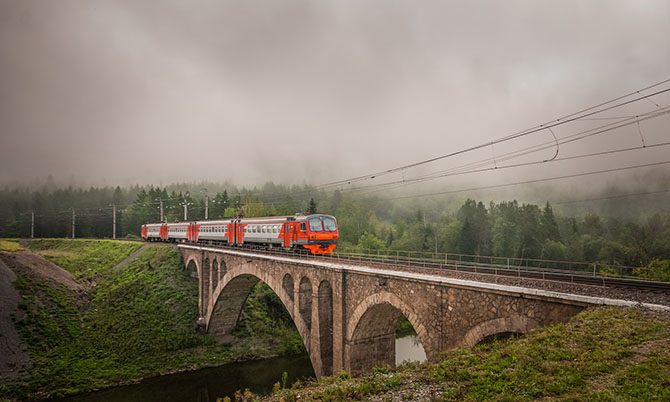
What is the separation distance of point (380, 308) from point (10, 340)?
1117 inches

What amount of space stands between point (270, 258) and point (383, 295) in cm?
1160

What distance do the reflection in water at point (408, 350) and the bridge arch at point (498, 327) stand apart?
73.3 feet

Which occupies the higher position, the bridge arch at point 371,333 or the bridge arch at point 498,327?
the bridge arch at point 498,327

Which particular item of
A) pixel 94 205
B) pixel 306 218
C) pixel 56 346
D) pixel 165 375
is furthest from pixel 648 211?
pixel 94 205

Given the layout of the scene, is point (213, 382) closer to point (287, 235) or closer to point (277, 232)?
point (277, 232)

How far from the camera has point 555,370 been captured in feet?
25.0

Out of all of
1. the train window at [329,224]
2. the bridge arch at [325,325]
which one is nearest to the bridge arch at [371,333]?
the bridge arch at [325,325]

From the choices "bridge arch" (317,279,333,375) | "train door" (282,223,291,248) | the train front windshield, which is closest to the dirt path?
"train door" (282,223,291,248)

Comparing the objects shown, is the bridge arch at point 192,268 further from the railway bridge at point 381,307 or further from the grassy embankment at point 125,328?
the railway bridge at point 381,307

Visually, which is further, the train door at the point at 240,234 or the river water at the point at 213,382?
the train door at the point at 240,234

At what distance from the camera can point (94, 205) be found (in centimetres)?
14562

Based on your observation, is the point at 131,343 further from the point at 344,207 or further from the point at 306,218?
the point at 344,207

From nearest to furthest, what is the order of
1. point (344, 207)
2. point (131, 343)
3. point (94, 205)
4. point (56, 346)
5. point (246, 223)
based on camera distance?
point (56, 346)
point (131, 343)
point (246, 223)
point (344, 207)
point (94, 205)

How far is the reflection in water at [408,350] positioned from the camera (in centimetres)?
3375
